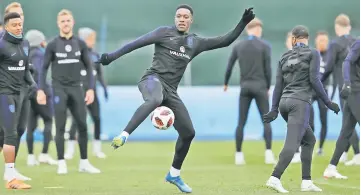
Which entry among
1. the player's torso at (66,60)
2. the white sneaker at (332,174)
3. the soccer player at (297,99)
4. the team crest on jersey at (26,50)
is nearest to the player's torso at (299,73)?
the soccer player at (297,99)

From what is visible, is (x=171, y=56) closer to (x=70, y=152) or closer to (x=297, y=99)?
(x=297, y=99)

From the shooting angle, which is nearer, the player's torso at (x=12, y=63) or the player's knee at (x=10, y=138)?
the player's knee at (x=10, y=138)

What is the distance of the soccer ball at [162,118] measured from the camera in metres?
10.1

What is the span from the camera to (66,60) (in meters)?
13.4

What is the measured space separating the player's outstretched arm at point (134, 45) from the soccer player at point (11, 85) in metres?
1.79

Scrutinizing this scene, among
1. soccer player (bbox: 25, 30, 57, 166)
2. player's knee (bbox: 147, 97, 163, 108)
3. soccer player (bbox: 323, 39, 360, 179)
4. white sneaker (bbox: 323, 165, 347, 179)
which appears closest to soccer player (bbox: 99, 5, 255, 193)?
player's knee (bbox: 147, 97, 163, 108)

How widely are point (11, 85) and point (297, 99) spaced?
3762 mm

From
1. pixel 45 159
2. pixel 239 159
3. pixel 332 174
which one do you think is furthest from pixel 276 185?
pixel 45 159

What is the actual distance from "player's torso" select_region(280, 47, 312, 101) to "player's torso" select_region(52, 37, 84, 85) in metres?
3.99

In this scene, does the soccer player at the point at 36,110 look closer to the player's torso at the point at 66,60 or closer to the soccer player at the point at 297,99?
the player's torso at the point at 66,60

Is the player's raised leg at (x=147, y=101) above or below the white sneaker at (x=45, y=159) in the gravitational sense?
above

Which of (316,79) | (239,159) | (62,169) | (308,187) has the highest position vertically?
(316,79)

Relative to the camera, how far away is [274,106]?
429 inches

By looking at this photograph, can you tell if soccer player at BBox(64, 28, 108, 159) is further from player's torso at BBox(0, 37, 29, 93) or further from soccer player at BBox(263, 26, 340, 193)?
soccer player at BBox(263, 26, 340, 193)
